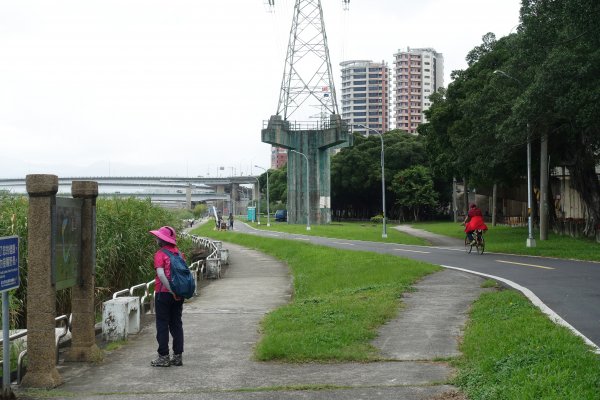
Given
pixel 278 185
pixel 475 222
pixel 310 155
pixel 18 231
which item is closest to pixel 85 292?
pixel 18 231

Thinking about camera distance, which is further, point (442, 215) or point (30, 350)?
point (442, 215)

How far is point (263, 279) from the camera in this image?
2252 centimetres

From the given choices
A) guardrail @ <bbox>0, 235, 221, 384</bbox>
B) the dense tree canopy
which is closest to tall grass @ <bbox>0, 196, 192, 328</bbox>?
guardrail @ <bbox>0, 235, 221, 384</bbox>

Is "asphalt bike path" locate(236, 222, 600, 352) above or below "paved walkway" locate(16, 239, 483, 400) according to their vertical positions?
above

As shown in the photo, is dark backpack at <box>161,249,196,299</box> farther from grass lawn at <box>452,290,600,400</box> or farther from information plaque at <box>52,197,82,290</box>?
grass lawn at <box>452,290,600,400</box>

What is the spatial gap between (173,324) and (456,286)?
836cm

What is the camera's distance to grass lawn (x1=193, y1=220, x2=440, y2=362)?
8.95 meters

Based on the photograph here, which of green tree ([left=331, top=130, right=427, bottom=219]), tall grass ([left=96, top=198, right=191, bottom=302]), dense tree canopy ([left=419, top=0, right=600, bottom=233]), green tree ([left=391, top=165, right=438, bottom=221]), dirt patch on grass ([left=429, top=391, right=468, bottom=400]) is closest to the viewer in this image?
dirt patch on grass ([left=429, top=391, right=468, bottom=400])

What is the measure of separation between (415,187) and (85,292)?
72.6 meters

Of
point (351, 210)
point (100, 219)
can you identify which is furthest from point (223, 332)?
point (351, 210)

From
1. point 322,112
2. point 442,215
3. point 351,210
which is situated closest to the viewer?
point 322,112

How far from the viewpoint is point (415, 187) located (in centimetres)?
8012

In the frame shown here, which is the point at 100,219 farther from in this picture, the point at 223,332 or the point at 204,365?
the point at 204,365

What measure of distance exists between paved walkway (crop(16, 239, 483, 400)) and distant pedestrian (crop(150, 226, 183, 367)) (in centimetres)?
21
